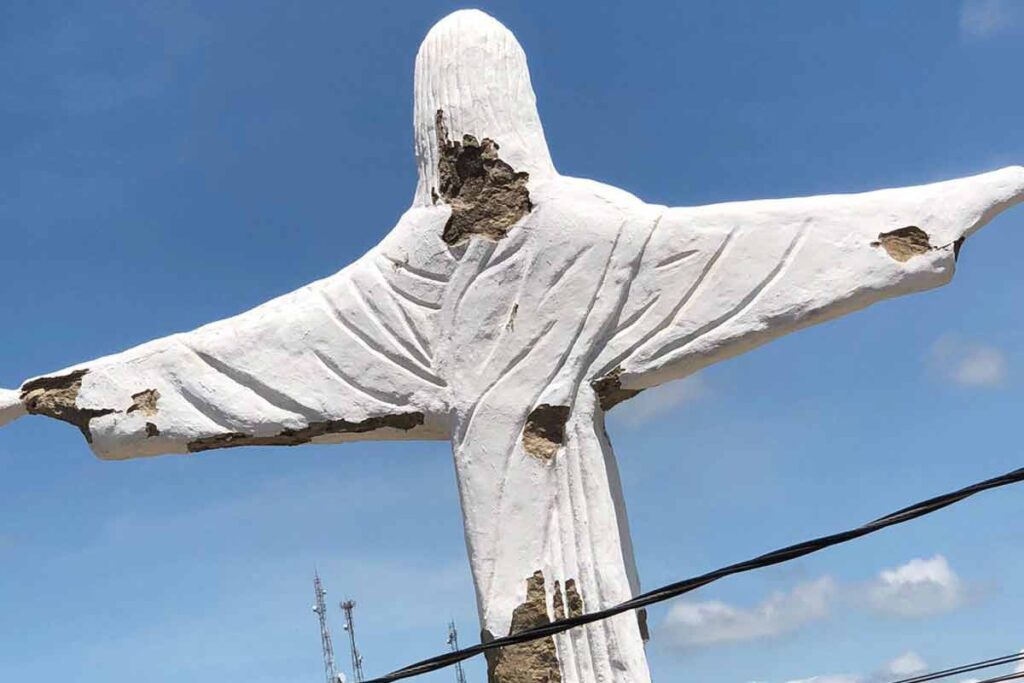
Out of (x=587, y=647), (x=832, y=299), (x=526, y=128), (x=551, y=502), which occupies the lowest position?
(x=587, y=647)

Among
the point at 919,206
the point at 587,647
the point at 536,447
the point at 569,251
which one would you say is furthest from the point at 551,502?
the point at 919,206

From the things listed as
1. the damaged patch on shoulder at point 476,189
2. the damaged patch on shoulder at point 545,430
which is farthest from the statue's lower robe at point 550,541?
the damaged patch on shoulder at point 476,189

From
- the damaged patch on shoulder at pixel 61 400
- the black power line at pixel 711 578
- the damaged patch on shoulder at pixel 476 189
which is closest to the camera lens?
the black power line at pixel 711 578

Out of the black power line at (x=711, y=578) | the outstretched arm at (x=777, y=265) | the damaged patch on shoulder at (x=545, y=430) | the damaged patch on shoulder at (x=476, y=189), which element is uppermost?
the damaged patch on shoulder at (x=476, y=189)

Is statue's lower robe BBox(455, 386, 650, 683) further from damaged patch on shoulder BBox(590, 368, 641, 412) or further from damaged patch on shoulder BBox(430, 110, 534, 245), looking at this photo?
damaged patch on shoulder BBox(430, 110, 534, 245)

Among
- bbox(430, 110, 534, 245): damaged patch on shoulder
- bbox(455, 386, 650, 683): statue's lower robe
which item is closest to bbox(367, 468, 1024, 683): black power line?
bbox(455, 386, 650, 683): statue's lower robe

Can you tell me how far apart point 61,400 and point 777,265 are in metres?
2.63

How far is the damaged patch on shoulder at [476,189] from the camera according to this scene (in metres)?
5.07

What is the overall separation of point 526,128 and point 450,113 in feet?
0.94

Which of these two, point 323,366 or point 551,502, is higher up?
point 323,366

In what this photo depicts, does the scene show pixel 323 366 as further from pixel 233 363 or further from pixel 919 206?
pixel 919 206

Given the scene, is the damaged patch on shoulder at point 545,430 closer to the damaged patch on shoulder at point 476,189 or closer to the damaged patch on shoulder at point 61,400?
the damaged patch on shoulder at point 476,189

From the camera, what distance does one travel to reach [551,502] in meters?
4.77

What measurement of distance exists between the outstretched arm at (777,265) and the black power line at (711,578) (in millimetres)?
873
